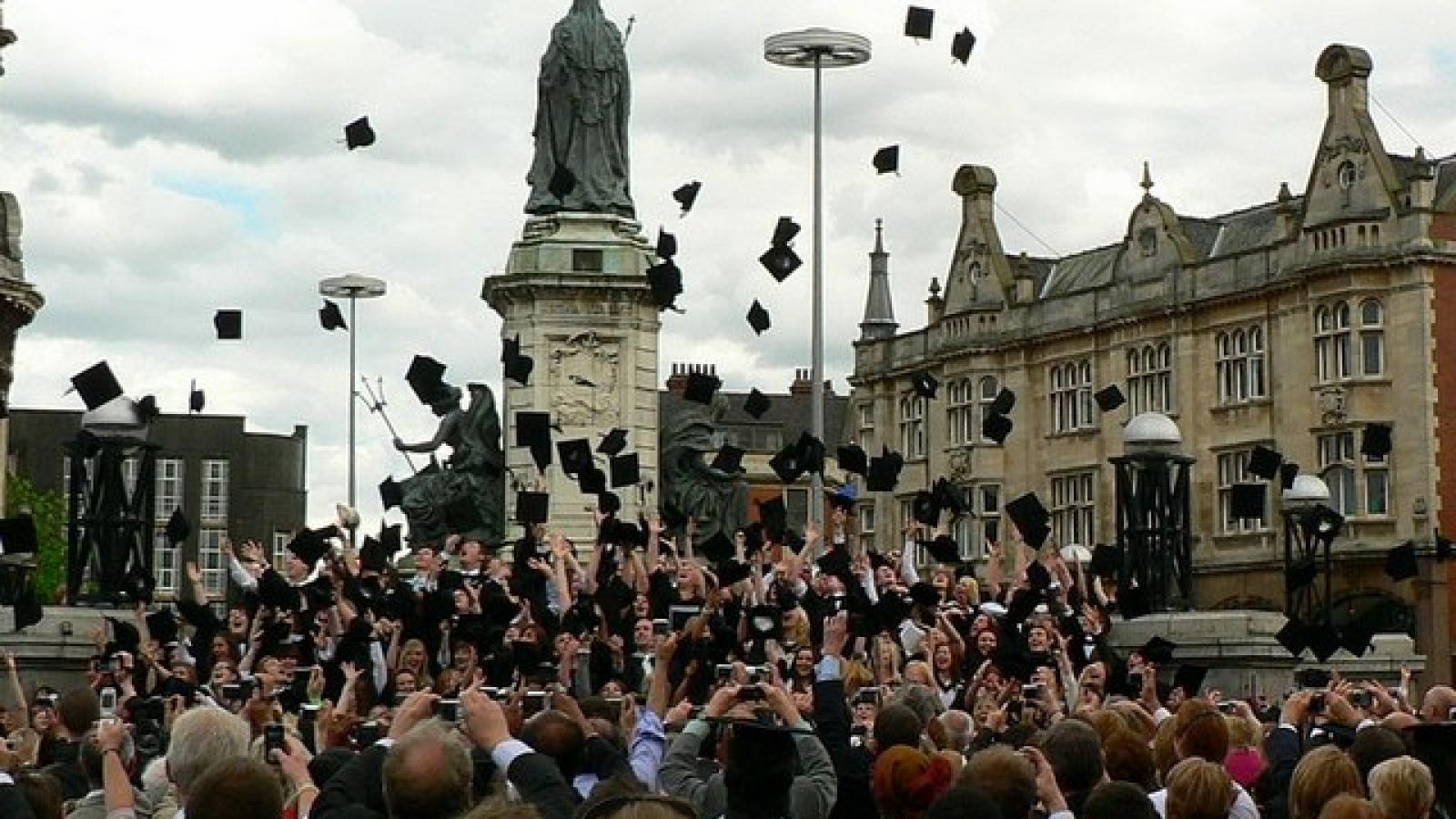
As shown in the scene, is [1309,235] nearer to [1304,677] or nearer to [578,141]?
[578,141]

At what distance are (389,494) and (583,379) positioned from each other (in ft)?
11.5

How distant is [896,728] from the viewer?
8.50 m

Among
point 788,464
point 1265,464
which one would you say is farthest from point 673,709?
point 1265,464

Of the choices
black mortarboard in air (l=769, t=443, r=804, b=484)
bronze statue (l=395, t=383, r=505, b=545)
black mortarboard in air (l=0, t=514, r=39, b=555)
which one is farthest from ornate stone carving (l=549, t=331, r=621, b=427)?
black mortarboard in air (l=0, t=514, r=39, b=555)

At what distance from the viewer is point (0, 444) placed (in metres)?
49.7

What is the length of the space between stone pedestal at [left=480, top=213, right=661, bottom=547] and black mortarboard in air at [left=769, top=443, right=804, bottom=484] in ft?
27.3

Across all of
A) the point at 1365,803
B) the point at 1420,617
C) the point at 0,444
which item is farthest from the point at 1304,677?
the point at 0,444

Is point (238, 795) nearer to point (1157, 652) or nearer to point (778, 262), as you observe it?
point (1157, 652)

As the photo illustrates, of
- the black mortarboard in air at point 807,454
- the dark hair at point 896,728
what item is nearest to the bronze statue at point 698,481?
the black mortarboard in air at point 807,454

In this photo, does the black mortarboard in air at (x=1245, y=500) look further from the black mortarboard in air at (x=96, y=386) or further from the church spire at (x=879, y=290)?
the church spire at (x=879, y=290)

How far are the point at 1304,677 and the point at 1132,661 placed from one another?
67.2 inches

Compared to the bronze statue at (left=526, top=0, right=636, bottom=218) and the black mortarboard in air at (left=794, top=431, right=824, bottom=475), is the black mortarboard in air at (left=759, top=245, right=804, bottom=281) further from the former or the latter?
the bronze statue at (left=526, top=0, right=636, bottom=218)

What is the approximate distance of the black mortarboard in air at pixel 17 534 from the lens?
21094 millimetres

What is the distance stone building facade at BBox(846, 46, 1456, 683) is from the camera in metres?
48.8
